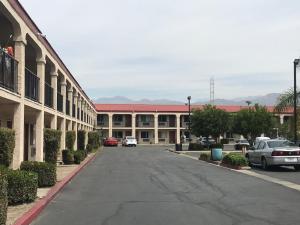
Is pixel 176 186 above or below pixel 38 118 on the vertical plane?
below

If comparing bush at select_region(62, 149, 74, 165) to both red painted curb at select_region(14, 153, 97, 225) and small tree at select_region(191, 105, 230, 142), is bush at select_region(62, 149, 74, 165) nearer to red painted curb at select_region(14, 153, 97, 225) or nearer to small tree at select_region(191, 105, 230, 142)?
red painted curb at select_region(14, 153, 97, 225)

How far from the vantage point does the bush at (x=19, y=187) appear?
12.4 metres

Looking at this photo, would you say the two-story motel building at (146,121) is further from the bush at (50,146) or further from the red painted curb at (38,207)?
the red painted curb at (38,207)

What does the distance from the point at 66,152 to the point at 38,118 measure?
7423 millimetres

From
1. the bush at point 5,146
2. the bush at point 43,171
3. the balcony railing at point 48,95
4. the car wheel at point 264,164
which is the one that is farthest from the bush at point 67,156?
the bush at point 5,146

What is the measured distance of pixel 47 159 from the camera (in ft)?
70.3

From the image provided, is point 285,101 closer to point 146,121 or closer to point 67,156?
point 67,156

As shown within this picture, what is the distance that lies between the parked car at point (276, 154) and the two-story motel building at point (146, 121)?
67899 millimetres

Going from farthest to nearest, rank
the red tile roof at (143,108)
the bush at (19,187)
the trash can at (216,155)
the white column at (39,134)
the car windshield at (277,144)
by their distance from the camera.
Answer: the red tile roof at (143,108) < the trash can at (216,155) < the car windshield at (277,144) < the white column at (39,134) < the bush at (19,187)

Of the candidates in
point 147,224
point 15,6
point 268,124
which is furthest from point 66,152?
point 268,124

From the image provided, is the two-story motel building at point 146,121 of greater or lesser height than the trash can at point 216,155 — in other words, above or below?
above

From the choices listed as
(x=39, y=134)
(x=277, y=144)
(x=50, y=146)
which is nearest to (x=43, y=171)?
(x=50, y=146)

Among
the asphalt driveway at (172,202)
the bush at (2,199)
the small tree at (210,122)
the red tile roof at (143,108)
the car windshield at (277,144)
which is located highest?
the red tile roof at (143,108)

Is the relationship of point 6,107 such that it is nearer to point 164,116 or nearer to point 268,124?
point 268,124
